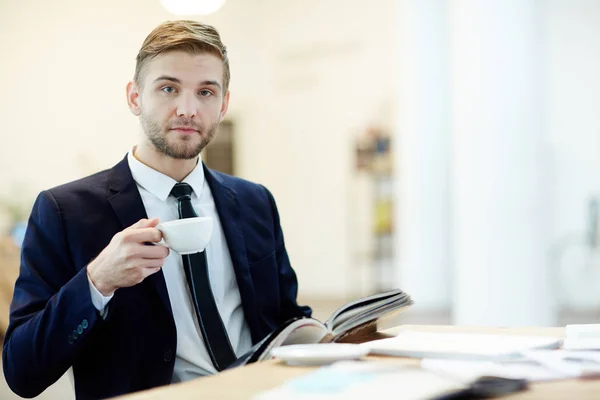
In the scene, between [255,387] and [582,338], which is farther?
[582,338]

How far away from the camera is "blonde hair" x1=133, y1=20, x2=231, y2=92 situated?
159cm

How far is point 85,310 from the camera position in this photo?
4.26 feet

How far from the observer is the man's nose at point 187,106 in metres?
1.57

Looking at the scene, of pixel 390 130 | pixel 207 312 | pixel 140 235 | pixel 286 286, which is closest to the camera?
pixel 140 235

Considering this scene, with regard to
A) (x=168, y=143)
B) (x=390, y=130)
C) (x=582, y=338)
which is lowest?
(x=582, y=338)

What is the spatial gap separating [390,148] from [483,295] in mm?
4274

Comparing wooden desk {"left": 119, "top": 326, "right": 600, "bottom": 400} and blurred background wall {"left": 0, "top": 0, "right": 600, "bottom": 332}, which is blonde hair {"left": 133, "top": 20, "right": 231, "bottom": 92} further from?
blurred background wall {"left": 0, "top": 0, "right": 600, "bottom": 332}

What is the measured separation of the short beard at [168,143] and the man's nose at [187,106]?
17mm

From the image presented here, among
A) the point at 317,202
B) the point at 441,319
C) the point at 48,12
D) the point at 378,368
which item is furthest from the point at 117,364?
the point at 317,202

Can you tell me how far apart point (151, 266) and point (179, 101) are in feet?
1.46

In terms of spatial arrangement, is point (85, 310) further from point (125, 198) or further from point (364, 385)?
point (364, 385)

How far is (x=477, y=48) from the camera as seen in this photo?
153 inches

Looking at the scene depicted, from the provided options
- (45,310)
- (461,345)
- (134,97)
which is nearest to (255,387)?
(461,345)

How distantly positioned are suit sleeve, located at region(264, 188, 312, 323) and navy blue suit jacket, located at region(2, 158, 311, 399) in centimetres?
14
